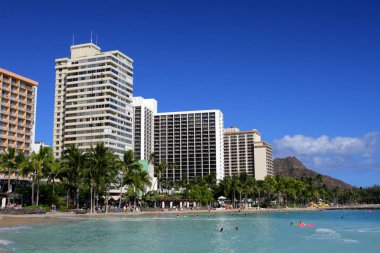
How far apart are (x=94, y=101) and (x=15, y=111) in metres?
27.8

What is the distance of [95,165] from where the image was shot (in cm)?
9138

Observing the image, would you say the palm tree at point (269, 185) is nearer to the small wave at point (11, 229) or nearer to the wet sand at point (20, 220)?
the wet sand at point (20, 220)

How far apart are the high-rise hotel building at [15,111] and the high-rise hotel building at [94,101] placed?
1882cm

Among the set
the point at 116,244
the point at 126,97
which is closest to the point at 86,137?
the point at 126,97

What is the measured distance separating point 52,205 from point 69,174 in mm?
7250

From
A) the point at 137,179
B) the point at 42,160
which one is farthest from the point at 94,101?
the point at 42,160

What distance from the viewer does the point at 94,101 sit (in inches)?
5842

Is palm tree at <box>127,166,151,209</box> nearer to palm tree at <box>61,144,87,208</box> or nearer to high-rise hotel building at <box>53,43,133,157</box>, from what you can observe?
palm tree at <box>61,144,87,208</box>

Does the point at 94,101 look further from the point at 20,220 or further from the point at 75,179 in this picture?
the point at 20,220

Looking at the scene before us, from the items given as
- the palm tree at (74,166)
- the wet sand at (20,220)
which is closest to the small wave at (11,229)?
the wet sand at (20,220)

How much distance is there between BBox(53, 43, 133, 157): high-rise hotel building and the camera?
145625mm

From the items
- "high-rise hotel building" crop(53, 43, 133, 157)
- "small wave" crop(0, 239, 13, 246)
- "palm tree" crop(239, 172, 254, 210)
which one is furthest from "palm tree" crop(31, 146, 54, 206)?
"palm tree" crop(239, 172, 254, 210)

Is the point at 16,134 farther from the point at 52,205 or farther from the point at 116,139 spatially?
the point at 52,205

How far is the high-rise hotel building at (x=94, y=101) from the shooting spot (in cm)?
14562
